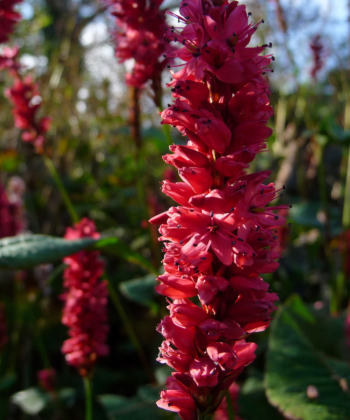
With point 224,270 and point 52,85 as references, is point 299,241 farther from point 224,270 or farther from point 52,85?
point 224,270

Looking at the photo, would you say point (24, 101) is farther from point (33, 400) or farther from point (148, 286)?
point (33, 400)

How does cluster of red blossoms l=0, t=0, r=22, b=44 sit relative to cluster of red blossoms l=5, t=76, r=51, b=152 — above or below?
above

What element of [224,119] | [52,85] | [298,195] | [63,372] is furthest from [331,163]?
[224,119]

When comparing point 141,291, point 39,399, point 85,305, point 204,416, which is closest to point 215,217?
point 204,416

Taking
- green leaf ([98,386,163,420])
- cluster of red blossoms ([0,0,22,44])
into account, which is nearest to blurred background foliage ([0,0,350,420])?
green leaf ([98,386,163,420])

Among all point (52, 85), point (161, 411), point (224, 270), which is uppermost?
point (52, 85)

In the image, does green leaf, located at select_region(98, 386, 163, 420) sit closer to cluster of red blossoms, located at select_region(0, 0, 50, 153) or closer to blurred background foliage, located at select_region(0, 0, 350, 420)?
blurred background foliage, located at select_region(0, 0, 350, 420)

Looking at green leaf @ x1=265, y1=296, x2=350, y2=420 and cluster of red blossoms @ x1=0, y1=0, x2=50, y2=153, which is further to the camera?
cluster of red blossoms @ x1=0, y1=0, x2=50, y2=153
